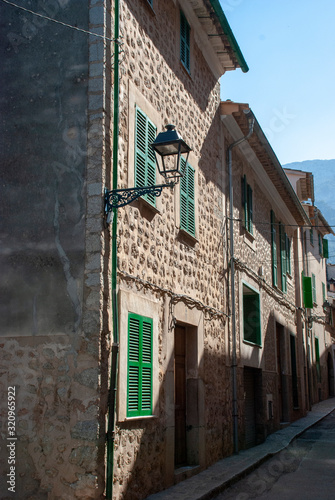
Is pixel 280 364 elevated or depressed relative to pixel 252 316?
depressed

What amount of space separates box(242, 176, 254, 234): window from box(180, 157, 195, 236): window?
11.6 ft

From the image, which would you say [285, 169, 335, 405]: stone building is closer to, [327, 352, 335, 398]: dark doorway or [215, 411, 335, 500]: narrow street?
[327, 352, 335, 398]: dark doorway

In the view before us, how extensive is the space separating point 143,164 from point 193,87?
3.17m

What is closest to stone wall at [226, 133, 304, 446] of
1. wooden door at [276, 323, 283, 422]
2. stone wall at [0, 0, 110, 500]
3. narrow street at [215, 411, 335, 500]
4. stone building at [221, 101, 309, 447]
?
stone building at [221, 101, 309, 447]

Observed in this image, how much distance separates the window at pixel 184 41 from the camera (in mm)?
9703

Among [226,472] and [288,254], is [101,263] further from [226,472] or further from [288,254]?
[288,254]

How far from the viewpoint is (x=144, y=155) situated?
7625 mm

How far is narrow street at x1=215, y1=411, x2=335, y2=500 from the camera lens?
7.64 meters

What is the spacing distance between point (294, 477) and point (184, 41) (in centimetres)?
728

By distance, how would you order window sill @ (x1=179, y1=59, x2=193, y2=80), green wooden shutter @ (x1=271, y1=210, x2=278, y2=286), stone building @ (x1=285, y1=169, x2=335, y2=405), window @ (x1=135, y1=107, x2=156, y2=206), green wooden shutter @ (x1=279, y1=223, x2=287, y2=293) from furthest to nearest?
stone building @ (x1=285, y1=169, x2=335, y2=405)
green wooden shutter @ (x1=279, y1=223, x2=287, y2=293)
green wooden shutter @ (x1=271, y1=210, x2=278, y2=286)
window sill @ (x1=179, y1=59, x2=193, y2=80)
window @ (x1=135, y1=107, x2=156, y2=206)

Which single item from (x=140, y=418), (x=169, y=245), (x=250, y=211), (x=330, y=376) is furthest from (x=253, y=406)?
(x=330, y=376)

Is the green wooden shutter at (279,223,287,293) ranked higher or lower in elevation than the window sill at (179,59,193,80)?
lower

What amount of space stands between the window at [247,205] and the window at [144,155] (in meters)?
5.30

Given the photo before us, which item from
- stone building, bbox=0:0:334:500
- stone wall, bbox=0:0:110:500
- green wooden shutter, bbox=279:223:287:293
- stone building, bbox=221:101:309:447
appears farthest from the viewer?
green wooden shutter, bbox=279:223:287:293
